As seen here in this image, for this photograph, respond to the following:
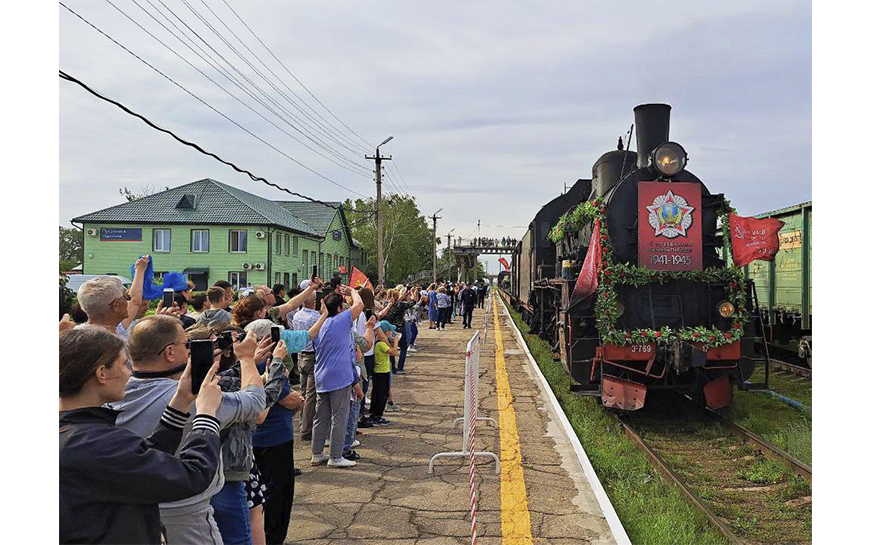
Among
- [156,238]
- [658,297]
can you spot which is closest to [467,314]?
[658,297]

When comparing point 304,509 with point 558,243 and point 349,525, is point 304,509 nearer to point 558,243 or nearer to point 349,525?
point 349,525

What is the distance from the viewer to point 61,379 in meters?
2.52

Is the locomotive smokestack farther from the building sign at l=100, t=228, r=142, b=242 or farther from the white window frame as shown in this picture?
the building sign at l=100, t=228, r=142, b=242

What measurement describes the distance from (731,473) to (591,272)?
10.4ft

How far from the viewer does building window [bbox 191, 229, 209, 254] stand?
39.2 meters

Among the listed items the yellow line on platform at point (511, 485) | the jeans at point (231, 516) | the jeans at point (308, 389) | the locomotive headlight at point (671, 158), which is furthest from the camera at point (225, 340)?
the locomotive headlight at point (671, 158)

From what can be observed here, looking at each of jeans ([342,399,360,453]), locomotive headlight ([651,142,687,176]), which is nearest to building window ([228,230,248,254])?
locomotive headlight ([651,142,687,176])

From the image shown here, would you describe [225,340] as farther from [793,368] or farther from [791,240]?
[793,368]

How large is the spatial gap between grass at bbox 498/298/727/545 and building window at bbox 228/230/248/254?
31448 mm

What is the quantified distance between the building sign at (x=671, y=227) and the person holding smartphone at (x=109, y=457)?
26.0 feet

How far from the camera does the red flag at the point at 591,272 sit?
943cm

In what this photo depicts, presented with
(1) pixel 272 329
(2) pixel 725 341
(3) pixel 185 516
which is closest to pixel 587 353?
(2) pixel 725 341

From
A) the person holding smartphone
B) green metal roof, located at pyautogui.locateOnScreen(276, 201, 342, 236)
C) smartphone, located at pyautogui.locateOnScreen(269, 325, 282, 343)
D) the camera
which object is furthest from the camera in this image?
green metal roof, located at pyautogui.locateOnScreen(276, 201, 342, 236)

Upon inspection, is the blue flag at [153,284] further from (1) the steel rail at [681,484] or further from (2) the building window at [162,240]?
(2) the building window at [162,240]
